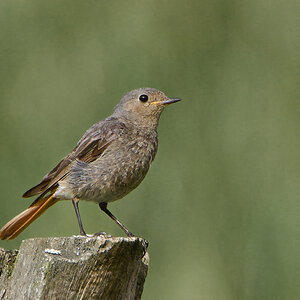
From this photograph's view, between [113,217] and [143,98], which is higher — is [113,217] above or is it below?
below

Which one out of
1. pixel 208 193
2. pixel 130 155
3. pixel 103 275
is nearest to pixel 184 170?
pixel 208 193

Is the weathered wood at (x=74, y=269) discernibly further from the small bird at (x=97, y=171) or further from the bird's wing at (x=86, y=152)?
the bird's wing at (x=86, y=152)

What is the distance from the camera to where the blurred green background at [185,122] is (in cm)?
517

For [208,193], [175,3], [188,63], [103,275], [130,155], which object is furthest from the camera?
[175,3]

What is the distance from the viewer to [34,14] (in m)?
6.22

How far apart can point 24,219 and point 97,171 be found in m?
0.57

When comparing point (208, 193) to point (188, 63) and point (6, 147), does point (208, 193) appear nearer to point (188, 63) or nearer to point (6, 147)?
point (188, 63)

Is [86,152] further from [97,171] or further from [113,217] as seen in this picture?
[113,217]

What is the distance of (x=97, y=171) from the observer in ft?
15.0

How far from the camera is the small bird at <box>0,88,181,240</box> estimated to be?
4551mm

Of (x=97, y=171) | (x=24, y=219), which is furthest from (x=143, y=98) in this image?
(x=24, y=219)

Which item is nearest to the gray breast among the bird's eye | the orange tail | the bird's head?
the orange tail

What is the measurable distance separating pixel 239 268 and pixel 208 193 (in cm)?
67

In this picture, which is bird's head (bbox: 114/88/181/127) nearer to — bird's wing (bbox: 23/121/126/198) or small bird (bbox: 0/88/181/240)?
small bird (bbox: 0/88/181/240)
